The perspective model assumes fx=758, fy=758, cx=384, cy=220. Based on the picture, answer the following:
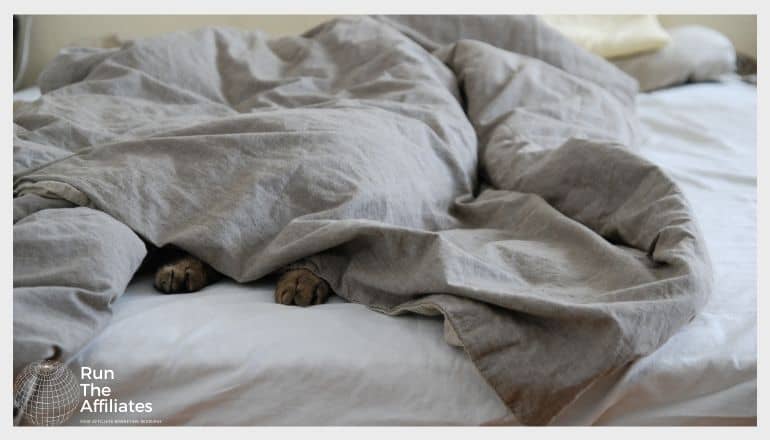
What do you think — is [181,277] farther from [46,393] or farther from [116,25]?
[116,25]

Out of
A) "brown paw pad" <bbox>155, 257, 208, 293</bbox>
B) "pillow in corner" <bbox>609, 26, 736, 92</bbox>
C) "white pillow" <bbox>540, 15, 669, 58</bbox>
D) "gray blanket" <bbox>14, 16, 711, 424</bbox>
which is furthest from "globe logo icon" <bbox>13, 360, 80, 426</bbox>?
"pillow in corner" <bbox>609, 26, 736, 92</bbox>

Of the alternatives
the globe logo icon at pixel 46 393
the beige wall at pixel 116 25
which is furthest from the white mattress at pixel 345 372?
the beige wall at pixel 116 25

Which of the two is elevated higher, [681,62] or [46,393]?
[46,393]

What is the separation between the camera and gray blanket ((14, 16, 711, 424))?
79cm

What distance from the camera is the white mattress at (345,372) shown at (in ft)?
2.58

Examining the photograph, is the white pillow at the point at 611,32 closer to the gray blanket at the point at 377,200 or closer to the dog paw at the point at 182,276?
the gray blanket at the point at 377,200

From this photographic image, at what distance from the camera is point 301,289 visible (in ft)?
3.01

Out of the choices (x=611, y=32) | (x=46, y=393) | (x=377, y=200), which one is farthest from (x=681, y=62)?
(x=46, y=393)

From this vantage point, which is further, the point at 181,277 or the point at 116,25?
the point at 116,25

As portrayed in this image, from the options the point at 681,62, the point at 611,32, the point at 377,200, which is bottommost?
the point at 681,62

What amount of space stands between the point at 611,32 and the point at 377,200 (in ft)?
4.50

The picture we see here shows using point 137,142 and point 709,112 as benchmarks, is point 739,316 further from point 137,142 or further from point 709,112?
point 709,112

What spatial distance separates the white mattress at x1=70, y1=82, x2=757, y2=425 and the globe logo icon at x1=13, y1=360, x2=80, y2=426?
25 millimetres

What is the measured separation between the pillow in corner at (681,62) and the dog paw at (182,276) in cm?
154
